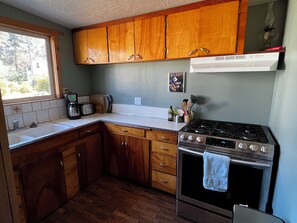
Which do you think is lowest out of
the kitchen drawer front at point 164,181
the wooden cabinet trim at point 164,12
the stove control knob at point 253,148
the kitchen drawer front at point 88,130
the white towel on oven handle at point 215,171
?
the kitchen drawer front at point 164,181

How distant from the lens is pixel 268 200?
1.46 m

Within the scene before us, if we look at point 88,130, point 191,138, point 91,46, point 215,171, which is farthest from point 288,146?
point 91,46

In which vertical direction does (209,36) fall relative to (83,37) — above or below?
below

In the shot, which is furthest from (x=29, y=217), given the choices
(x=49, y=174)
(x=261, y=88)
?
(x=261, y=88)

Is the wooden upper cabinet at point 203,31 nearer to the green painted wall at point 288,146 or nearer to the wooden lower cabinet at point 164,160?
the green painted wall at point 288,146

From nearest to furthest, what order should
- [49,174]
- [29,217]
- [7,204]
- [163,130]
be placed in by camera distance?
1. [7,204]
2. [29,217]
3. [49,174]
4. [163,130]

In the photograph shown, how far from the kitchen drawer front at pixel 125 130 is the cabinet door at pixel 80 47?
3.62ft

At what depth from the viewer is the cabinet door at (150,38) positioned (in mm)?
1956

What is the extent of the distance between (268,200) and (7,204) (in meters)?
1.80

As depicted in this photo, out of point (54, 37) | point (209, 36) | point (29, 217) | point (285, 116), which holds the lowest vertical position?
point (29, 217)

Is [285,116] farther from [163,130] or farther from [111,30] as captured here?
[111,30]

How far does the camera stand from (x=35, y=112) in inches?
→ 86.1

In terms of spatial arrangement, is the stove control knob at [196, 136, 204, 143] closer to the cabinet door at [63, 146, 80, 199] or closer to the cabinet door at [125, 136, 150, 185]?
the cabinet door at [125, 136, 150, 185]

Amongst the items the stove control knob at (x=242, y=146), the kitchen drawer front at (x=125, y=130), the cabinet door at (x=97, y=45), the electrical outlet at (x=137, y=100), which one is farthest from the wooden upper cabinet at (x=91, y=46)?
the stove control knob at (x=242, y=146)
